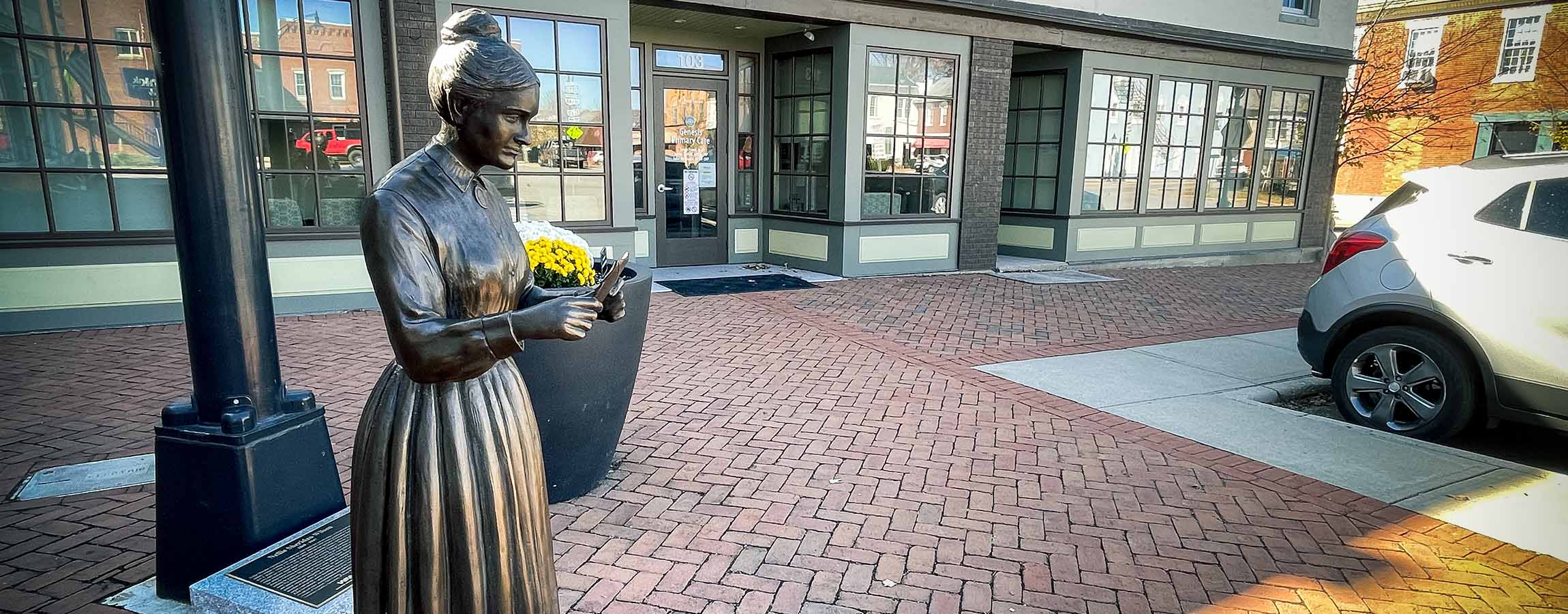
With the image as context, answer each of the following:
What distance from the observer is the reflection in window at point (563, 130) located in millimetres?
8586

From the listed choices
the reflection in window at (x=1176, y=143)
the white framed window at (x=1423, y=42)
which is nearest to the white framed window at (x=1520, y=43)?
the white framed window at (x=1423, y=42)

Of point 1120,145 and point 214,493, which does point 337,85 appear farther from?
point 1120,145

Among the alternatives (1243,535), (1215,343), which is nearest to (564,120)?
(1215,343)

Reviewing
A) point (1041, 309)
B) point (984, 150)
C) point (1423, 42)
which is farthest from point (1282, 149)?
point (1423, 42)

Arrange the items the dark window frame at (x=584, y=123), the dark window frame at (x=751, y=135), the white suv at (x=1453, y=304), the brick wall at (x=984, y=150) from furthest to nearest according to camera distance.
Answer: the dark window frame at (x=751, y=135) < the brick wall at (x=984, y=150) < the dark window frame at (x=584, y=123) < the white suv at (x=1453, y=304)

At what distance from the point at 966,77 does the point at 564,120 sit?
5606 millimetres

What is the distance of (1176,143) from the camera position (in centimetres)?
1325

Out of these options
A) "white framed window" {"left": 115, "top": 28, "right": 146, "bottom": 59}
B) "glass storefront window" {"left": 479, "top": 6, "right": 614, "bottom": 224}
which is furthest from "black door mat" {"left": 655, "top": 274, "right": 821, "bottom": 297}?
"white framed window" {"left": 115, "top": 28, "right": 146, "bottom": 59}

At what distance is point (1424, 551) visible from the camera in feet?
11.6

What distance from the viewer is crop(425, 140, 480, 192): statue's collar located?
158 cm

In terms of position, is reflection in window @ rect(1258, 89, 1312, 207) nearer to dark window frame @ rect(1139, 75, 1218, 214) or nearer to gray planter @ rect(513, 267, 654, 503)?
dark window frame @ rect(1139, 75, 1218, 214)

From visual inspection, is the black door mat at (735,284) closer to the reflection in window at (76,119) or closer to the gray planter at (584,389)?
the reflection in window at (76,119)

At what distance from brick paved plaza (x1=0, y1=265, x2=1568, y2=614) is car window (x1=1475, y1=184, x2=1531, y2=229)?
83.3 inches

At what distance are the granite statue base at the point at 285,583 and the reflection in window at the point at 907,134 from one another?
8.74 meters
